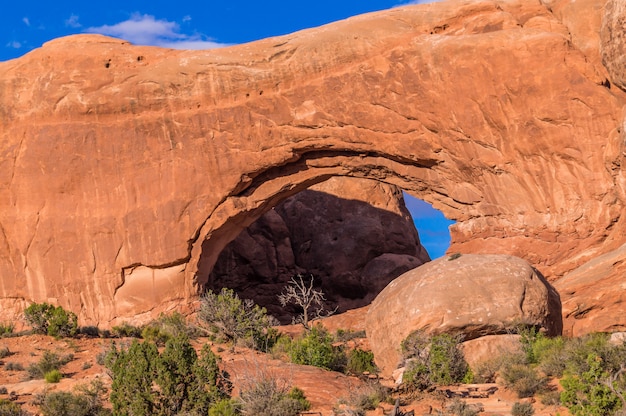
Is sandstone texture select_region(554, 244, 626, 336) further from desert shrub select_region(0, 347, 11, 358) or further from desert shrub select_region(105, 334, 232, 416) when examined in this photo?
desert shrub select_region(0, 347, 11, 358)

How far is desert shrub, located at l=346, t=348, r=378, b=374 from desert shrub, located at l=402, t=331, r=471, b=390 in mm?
1519

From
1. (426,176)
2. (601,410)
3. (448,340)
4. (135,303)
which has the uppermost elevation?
(426,176)

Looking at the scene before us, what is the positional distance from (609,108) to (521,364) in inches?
365

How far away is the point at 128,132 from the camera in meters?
24.3

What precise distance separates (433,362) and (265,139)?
11.5 metres

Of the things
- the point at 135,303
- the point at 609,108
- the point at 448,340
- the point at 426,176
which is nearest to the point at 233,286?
the point at 135,303

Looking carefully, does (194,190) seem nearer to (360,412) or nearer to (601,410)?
(360,412)

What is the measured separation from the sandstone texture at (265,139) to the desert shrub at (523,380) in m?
8.44

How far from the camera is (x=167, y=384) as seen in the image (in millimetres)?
12383

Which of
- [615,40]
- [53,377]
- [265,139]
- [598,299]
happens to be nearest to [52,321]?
[53,377]

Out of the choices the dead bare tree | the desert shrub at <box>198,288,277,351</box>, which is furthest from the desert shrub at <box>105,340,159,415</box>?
the dead bare tree

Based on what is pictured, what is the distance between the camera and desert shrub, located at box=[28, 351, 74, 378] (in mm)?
15281

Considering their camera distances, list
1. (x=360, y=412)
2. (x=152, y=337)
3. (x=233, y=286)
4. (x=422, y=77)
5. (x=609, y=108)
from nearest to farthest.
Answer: (x=360, y=412) → (x=152, y=337) → (x=609, y=108) → (x=422, y=77) → (x=233, y=286)

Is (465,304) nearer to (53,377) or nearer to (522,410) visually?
(522,410)
